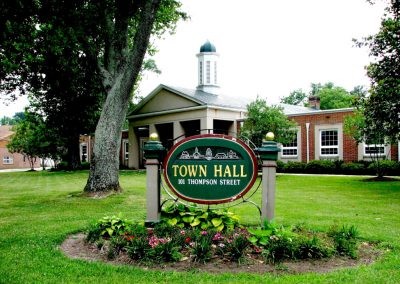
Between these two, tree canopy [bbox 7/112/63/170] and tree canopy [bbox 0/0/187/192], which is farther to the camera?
tree canopy [bbox 7/112/63/170]

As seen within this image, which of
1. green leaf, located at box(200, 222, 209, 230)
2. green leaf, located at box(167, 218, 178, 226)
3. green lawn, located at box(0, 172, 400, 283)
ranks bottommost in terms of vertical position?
green lawn, located at box(0, 172, 400, 283)

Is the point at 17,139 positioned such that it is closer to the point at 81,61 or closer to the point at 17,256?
the point at 81,61

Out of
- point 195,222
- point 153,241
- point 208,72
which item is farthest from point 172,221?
point 208,72

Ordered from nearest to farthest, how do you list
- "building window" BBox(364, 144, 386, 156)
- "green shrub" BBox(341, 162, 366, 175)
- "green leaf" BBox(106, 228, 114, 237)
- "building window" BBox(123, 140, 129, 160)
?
"green leaf" BBox(106, 228, 114, 237) < "building window" BBox(364, 144, 386, 156) < "green shrub" BBox(341, 162, 366, 175) < "building window" BBox(123, 140, 129, 160)

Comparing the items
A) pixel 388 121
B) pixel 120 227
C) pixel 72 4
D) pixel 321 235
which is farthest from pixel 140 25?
pixel 388 121

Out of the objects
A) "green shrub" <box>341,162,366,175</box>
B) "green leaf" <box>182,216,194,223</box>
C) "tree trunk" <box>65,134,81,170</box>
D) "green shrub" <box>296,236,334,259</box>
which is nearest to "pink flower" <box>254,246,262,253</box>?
"green shrub" <box>296,236,334,259</box>

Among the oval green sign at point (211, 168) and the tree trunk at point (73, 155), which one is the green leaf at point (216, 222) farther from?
the tree trunk at point (73, 155)

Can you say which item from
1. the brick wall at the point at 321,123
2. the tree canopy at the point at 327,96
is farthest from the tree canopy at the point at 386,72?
the tree canopy at the point at 327,96

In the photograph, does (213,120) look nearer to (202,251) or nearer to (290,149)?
(290,149)

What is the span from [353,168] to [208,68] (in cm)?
1467

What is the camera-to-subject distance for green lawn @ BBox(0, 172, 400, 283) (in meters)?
4.23

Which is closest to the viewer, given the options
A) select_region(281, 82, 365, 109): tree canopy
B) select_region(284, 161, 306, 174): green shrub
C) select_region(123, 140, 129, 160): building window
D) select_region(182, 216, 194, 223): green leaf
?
select_region(182, 216, 194, 223): green leaf

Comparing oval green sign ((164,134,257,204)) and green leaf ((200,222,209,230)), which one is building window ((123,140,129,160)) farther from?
green leaf ((200,222,209,230))

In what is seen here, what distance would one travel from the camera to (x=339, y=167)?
2336 cm
